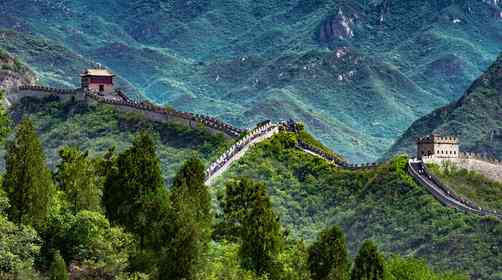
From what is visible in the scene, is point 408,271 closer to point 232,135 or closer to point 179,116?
point 232,135

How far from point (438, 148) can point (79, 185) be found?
75.0 meters

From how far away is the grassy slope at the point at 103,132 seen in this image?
160 m

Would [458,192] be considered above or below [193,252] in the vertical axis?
above

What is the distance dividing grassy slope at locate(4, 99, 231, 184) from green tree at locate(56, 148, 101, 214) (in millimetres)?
64313

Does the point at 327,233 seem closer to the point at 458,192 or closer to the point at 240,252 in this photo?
the point at 240,252

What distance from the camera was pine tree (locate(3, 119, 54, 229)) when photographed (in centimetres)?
7425

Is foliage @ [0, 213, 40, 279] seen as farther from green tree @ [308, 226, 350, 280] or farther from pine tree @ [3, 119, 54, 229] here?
green tree @ [308, 226, 350, 280]

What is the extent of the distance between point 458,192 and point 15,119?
219ft

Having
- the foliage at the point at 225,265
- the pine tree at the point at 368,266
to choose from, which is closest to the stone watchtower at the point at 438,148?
the foliage at the point at 225,265

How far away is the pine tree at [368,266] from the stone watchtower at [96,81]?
113m

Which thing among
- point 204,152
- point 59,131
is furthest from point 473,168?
point 59,131

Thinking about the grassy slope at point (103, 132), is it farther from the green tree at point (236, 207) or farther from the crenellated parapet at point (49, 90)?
the green tree at point (236, 207)

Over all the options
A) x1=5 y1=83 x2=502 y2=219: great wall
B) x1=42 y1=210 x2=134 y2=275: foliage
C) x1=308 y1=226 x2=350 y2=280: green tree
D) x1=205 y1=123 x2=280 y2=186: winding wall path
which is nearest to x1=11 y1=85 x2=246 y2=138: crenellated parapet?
x1=5 y1=83 x2=502 y2=219: great wall

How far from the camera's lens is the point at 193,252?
73312mm
